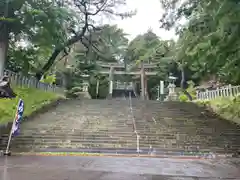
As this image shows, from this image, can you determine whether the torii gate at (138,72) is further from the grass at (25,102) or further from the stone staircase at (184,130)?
the stone staircase at (184,130)

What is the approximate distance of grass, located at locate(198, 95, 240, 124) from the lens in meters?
12.2

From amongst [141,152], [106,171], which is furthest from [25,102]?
[106,171]

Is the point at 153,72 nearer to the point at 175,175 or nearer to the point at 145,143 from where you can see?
the point at 145,143

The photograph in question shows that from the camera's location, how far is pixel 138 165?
6.10 m

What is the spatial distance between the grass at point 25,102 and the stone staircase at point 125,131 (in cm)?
73

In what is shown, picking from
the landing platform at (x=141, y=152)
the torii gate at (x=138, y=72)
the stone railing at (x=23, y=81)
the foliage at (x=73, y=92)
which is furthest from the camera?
the torii gate at (x=138, y=72)

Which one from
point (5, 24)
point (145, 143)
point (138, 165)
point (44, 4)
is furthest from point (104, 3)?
point (138, 165)

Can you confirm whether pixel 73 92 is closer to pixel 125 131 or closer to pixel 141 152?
pixel 125 131

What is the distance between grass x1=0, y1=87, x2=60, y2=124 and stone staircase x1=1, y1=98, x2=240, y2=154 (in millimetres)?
734

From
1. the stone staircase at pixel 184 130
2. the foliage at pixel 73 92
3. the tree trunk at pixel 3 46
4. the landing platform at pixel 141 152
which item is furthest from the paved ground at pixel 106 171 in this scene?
the foliage at pixel 73 92

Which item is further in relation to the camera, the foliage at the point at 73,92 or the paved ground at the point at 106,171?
the foliage at the point at 73,92

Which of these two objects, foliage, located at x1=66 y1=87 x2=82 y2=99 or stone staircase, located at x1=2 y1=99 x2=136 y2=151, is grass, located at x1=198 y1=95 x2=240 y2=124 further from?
foliage, located at x1=66 y1=87 x2=82 y2=99

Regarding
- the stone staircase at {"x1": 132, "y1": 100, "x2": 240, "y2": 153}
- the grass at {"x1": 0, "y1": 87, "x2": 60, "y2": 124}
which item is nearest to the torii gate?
the grass at {"x1": 0, "y1": 87, "x2": 60, "y2": 124}

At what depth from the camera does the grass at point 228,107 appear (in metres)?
12.2
